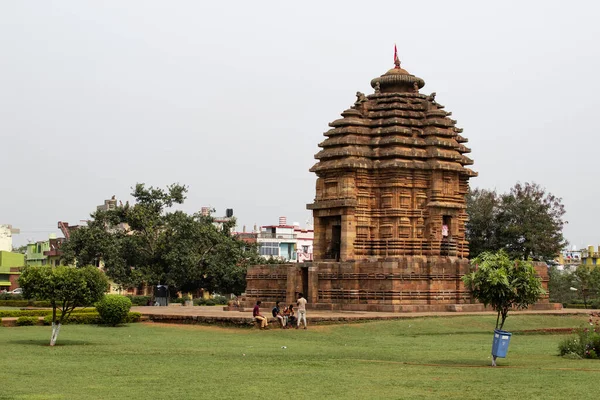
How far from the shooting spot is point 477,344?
91.3 feet

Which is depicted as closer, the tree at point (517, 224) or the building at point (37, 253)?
the tree at point (517, 224)

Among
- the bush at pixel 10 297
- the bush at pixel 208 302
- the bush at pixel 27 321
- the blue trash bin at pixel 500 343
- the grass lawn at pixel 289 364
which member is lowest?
the grass lawn at pixel 289 364

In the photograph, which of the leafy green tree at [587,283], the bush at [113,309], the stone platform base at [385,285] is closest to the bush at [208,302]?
the stone platform base at [385,285]

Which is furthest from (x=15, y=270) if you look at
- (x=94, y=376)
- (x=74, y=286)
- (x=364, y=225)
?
(x=94, y=376)

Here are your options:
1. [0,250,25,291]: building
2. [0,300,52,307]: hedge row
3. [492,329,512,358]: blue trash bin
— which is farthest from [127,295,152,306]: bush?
[492,329,512,358]: blue trash bin

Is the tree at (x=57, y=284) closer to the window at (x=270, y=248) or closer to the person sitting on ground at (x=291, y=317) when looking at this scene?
the person sitting on ground at (x=291, y=317)

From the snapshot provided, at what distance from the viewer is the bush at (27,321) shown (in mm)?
34594

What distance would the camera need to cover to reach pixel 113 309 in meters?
34.5

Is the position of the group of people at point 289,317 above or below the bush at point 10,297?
below

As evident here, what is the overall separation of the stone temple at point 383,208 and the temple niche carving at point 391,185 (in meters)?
0.05

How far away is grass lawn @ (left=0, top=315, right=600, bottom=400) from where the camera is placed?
16.7 meters

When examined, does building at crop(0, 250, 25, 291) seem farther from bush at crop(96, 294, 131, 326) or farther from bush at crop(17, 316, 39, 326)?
bush at crop(96, 294, 131, 326)

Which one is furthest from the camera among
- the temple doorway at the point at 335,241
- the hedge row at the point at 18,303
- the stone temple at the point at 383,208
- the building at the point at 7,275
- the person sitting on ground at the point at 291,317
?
the building at the point at 7,275

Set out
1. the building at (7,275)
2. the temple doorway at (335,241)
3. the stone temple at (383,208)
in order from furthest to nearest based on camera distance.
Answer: the building at (7,275) → the temple doorway at (335,241) → the stone temple at (383,208)
